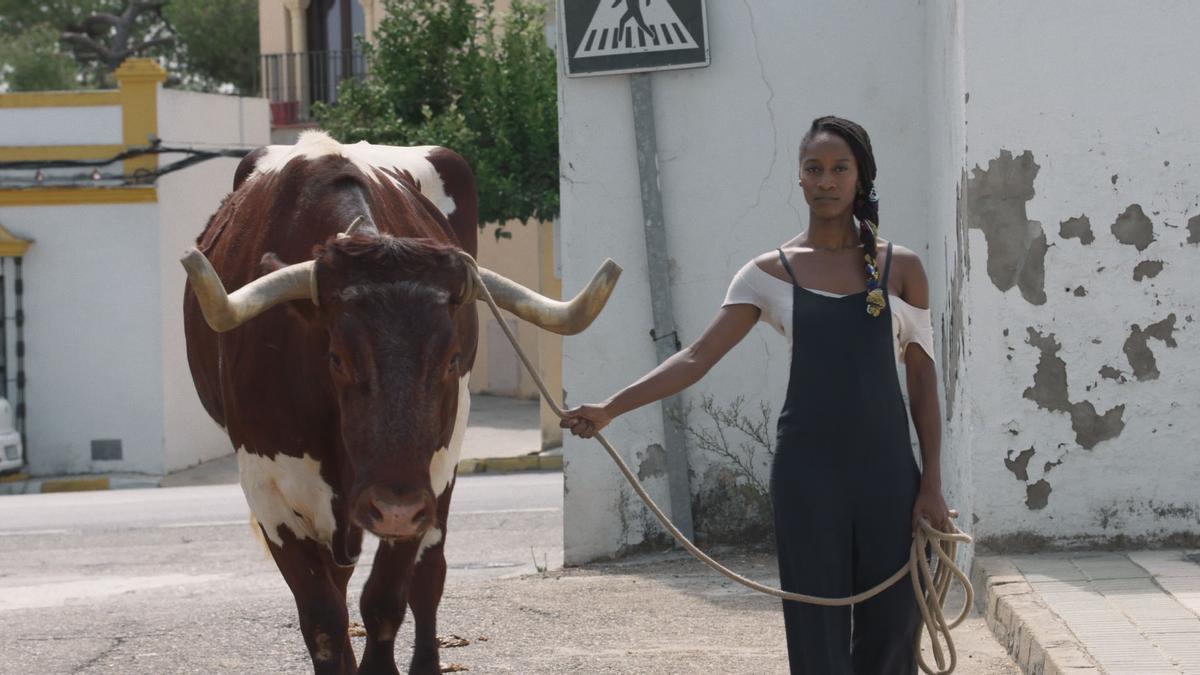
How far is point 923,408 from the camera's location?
4.03 metres

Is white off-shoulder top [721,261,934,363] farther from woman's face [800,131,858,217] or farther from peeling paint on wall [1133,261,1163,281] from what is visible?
peeling paint on wall [1133,261,1163,281]

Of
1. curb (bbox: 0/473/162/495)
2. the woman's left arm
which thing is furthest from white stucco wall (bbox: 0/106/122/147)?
the woman's left arm

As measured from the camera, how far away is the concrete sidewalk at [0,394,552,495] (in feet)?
58.7

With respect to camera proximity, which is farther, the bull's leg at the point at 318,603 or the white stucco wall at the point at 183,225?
the white stucco wall at the point at 183,225

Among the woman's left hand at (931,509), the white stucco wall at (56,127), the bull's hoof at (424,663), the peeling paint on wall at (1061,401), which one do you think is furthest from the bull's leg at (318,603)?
the white stucco wall at (56,127)

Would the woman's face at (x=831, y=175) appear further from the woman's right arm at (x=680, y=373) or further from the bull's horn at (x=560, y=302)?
the bull's horn at (x=560, y=302)

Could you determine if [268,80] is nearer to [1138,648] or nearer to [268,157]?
[268,157]

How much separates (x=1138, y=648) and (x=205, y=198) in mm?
16871

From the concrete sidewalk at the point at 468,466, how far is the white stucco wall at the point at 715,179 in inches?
372

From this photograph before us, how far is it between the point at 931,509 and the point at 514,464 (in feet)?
46.1

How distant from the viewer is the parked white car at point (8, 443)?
1784 centimetres

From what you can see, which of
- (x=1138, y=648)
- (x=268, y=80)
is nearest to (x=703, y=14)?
(x=1138, y=648)

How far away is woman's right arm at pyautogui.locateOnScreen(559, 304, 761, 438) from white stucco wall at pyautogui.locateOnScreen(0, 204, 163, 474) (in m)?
15.6

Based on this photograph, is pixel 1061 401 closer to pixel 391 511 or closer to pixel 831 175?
pixel 831 175
